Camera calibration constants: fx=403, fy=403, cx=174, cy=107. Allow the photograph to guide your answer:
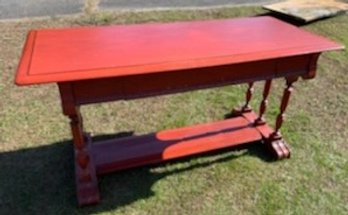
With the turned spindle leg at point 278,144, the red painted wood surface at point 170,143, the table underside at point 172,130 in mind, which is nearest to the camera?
the table underside at point 172,130

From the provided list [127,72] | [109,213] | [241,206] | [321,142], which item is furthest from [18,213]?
[321,142]

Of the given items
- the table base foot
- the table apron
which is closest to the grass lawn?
the table base foot

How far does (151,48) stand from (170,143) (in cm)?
81

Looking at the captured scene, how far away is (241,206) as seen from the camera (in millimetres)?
2379

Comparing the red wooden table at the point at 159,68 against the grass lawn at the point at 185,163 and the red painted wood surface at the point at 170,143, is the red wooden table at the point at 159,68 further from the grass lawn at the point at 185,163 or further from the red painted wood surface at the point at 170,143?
the grass lawn at the point at 185,163

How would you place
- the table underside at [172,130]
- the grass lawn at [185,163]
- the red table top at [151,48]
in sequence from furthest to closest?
the grass lawn at [185,163] → the table underside at [172,130] → the red table top at [151,48]

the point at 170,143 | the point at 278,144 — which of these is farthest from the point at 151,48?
the point at 278,144

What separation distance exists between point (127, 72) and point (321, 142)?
1.74m

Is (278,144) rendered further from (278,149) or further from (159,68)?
(159,68)

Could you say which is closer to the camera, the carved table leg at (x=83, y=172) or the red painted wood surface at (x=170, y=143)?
the carved table leg at (x=83, y=172)

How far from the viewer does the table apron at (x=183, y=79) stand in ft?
6.27

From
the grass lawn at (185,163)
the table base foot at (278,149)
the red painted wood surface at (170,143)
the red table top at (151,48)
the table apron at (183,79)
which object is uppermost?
the red table top at (151,48)

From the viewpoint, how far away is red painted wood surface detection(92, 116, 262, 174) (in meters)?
2.55

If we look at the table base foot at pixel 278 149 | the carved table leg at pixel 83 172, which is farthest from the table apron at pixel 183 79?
the table base foot at pixel 278 149
